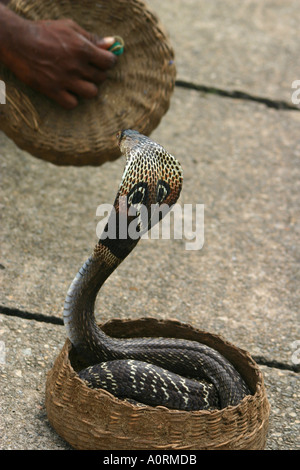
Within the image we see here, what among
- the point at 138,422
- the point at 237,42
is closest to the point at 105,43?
the point at 138,422

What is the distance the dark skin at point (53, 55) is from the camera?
292 centimetres

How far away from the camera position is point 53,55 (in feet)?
9.62

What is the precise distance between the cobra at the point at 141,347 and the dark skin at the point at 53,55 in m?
0.80

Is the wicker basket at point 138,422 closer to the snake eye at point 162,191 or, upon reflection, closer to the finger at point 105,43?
the snake eye at point 162,191

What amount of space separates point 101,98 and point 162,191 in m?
1.07

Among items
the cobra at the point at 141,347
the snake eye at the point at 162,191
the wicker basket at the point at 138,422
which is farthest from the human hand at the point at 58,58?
the wicker basket at the point at 138,422

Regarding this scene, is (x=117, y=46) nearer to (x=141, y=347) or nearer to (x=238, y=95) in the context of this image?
(x=141, y=347)

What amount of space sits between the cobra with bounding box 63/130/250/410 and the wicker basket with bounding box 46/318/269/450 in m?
0.10

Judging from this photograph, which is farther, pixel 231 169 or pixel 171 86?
pixel 231 169

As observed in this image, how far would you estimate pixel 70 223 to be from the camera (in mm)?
3297

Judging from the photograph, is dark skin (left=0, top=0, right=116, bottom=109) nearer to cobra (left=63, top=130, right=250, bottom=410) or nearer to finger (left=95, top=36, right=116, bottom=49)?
finger (left=95, top=36, right=116, bottom=49)
